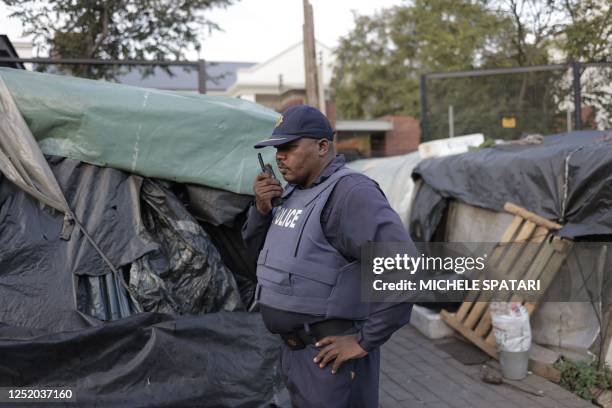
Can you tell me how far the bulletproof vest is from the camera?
2164 millimetres

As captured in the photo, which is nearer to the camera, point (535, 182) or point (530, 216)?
point (530, 216)

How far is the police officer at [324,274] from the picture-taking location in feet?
6.84

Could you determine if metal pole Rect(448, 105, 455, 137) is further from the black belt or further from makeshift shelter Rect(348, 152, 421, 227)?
the black belt

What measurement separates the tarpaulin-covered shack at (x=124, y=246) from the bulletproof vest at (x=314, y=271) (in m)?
1.32

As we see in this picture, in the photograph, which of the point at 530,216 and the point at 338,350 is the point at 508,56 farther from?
the point at 338,350

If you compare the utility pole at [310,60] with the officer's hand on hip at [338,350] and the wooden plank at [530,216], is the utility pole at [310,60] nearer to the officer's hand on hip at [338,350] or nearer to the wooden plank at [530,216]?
the wooden plank at [530,216]

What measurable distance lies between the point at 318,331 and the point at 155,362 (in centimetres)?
146

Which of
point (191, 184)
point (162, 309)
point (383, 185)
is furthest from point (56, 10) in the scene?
point (162, 309)

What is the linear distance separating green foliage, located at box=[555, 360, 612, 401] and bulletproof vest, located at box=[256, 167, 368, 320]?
2.71 metres

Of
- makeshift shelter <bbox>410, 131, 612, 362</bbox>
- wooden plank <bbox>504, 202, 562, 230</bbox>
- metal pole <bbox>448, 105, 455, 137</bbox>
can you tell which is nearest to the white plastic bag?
makeshift shelter <bbox>410, 131, 612, 362</bbox>

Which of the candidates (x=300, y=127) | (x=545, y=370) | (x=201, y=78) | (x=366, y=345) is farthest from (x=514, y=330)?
(x=201, y=78)

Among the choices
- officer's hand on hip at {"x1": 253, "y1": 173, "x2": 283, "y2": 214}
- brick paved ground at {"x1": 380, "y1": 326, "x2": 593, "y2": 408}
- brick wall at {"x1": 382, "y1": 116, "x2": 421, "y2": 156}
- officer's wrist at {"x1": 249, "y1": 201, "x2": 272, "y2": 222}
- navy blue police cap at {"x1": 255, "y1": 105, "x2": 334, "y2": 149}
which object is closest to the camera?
navy blue police cap at {"x1": 255, "y1": 105, "x2": 334, "y2": 149}

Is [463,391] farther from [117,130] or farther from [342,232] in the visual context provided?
[117,130]

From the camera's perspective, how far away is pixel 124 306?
3.36 metres
